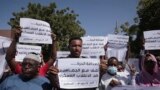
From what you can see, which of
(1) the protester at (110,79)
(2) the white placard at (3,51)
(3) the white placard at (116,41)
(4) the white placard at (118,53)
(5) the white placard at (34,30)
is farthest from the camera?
(3) the white placard at (116,41)

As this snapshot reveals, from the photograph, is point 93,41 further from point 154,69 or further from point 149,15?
point 149,15

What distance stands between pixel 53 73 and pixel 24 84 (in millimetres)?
403

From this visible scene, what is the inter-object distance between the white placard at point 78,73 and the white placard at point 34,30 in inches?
36.5

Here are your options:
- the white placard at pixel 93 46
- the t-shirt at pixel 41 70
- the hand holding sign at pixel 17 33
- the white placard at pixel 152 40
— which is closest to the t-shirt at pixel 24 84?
the t-shirt at pixel 41 70

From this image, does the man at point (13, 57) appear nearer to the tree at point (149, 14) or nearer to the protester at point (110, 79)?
the protester at point (110, 79)

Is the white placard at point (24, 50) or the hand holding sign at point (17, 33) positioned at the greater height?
the hand holding sign at point (17, 33)

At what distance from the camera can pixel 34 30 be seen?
6730mm

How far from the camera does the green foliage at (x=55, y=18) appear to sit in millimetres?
33594

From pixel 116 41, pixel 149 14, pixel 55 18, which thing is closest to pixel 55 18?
pixel 55 18

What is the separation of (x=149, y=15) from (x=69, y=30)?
296 inches

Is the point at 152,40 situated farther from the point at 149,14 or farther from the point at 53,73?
the point at 149,14

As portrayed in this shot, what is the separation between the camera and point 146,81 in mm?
5828

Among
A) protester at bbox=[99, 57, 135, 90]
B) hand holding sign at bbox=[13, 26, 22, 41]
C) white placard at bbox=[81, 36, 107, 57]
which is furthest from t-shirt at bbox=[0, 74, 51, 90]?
white placard at bbox=[81, 36, 107, 57]

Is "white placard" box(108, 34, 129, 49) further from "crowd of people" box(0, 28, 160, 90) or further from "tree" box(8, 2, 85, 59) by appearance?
"tree" box(8, 2, 85, 59)
